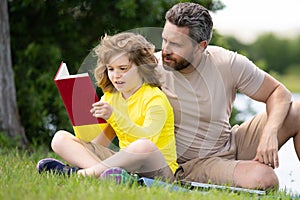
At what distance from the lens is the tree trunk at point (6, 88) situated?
578cm

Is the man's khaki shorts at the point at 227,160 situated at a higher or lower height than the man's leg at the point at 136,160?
lower

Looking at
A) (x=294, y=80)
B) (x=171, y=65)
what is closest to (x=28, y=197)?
(x=171, y=65)

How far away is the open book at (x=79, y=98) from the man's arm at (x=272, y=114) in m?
0.97

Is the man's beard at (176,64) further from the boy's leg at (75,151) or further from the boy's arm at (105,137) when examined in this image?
the boy's leg at (75,151)

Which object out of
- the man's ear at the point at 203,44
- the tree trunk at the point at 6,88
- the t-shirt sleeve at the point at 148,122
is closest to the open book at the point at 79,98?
the t-shirt sleeve at the point at 148,122

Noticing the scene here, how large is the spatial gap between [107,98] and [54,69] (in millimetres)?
2752

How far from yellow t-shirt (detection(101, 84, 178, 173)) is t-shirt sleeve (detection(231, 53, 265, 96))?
52 centimetres

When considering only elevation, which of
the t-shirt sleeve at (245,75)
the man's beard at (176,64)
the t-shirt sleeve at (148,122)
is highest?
the man's beard at (176,64)

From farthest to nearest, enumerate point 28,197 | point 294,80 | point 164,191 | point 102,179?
point 294,80, point 102,179, point 164,191, point 28,197

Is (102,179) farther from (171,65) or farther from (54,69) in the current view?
(54,69)

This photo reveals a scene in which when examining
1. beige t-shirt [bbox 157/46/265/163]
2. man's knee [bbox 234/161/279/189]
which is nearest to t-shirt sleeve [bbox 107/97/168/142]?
beige t-shirt [bbox 157/46/265/163]

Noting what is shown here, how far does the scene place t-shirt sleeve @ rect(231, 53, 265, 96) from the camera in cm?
389

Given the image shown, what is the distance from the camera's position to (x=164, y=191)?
303 centimetres

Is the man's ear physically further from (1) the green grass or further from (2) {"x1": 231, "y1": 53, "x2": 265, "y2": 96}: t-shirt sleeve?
(1) the green grass
